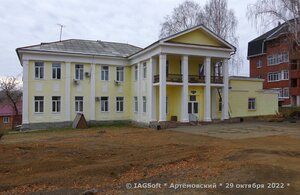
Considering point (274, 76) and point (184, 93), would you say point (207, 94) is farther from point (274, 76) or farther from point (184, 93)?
point (274, 76)

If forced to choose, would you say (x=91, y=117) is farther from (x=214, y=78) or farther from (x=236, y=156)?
(x=236, y=156)

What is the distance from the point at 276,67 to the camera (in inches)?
1924

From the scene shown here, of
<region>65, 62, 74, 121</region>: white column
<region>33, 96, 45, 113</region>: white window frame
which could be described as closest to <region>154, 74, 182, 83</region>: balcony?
<region>65, 62, 74, 121</region>: white column

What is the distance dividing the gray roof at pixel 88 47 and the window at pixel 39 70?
133 centimetres

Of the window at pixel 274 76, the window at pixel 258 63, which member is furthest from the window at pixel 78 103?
the window at pixel 258 63

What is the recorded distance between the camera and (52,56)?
25.4 meters

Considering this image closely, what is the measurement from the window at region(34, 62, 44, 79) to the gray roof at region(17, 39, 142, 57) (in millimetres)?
1328

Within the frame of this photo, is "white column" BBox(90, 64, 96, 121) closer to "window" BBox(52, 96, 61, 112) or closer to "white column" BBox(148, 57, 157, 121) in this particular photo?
"window" BBox(52, 96, 61, 112)

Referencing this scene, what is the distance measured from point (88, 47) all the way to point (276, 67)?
34.1 metres

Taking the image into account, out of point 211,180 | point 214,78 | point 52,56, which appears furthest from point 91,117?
point 211,180

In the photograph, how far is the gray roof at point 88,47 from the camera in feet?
85.2

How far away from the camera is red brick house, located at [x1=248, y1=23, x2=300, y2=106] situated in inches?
1807

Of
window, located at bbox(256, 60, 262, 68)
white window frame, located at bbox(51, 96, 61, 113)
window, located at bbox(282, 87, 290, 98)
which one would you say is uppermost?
window, located at bbox(256, 60, 262, 68)

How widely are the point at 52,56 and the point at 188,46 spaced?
1195 cm
